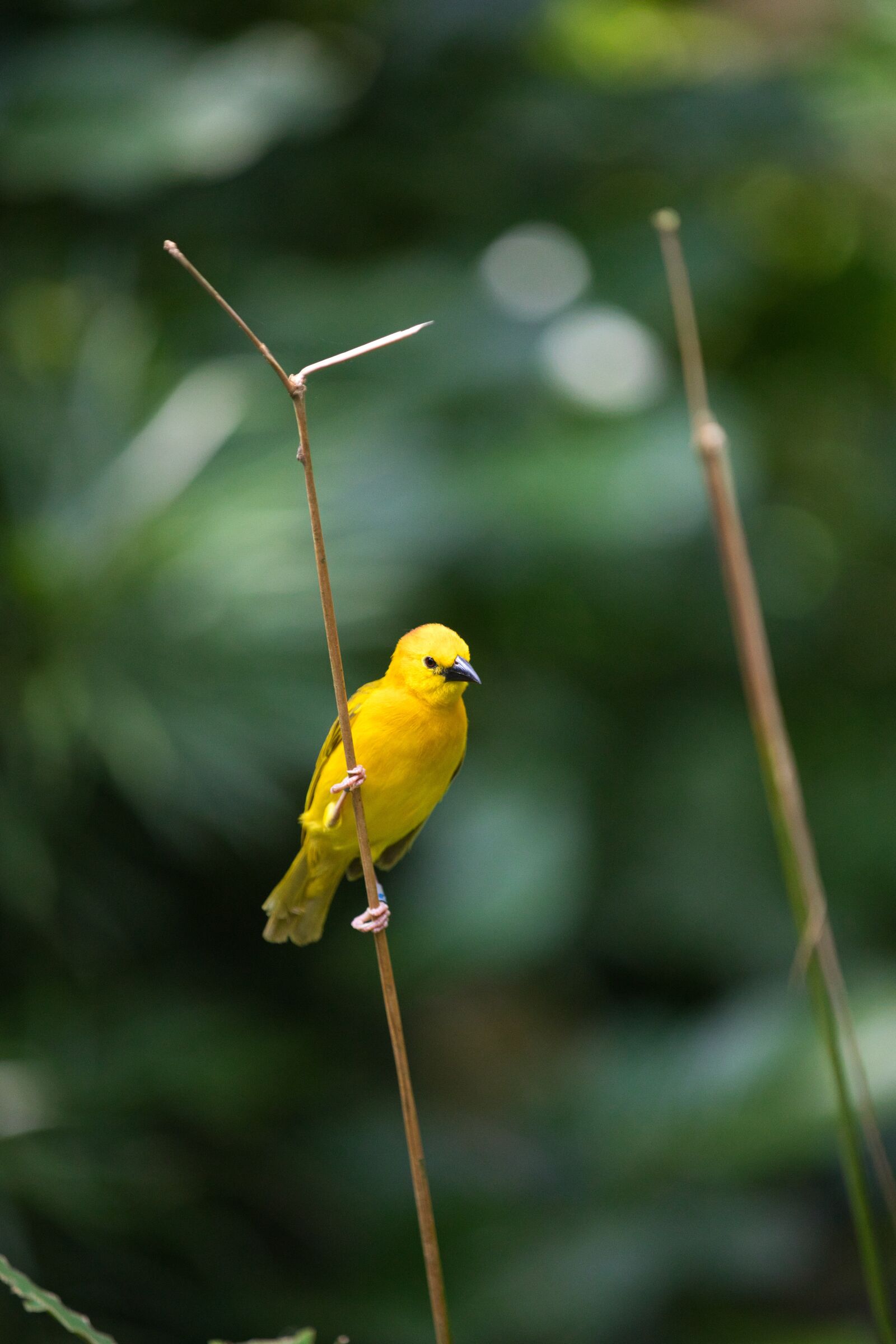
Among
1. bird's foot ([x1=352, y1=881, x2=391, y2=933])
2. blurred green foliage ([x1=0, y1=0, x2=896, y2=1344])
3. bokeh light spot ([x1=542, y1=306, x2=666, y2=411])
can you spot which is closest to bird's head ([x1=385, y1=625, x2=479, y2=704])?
bird's foot ([x1=352, y1=881, x2=391, y2=933])

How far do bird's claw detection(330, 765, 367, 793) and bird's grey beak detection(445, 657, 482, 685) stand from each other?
0.08 metres

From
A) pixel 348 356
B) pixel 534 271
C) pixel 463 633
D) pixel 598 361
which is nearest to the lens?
pixel 348 356

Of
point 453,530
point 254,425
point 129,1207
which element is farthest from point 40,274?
point 129,1207

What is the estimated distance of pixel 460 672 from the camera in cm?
61

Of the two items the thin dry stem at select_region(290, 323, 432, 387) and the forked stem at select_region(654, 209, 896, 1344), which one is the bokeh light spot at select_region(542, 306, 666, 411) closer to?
the forked stem at select_region(654, 209, 896, 1344)

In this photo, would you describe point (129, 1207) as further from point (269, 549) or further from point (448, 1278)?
point (269, 549)

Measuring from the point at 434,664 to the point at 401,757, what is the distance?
0.08 m

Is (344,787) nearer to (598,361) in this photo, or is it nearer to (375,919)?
(375,919)

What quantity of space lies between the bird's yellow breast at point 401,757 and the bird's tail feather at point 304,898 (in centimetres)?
2

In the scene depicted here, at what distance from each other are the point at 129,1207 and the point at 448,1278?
855 millimetres

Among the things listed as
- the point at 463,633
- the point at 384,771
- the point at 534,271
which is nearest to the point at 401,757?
the point at 384,771

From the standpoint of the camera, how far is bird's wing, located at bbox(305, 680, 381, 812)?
0.71 m

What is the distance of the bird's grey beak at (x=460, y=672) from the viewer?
61 cm

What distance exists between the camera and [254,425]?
3197 millimetres
